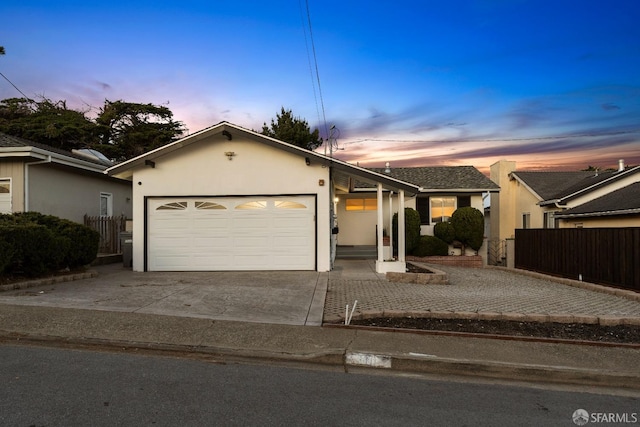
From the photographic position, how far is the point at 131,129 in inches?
1426

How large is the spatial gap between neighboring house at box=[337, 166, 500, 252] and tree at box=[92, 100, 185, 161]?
21109 millimetres

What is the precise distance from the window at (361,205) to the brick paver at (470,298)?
738 centimetres

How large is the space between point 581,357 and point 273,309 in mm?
4890

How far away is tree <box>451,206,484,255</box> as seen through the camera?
62.2ft

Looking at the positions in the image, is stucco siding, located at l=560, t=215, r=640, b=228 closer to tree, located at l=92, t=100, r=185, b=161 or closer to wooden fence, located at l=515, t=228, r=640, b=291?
wooden fence, located at l=515, t=228, r=640, b=291

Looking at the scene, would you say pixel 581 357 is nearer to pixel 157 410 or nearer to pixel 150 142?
pixel 157 410

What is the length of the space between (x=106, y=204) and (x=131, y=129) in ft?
64.0

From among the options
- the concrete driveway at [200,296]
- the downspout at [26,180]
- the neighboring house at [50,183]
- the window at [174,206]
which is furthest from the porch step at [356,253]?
the downspout at [26,180]

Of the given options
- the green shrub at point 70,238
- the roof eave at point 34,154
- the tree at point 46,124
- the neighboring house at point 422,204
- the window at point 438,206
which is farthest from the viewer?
the tree at point 46,124

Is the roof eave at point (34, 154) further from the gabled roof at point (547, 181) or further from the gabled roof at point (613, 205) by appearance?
the gabled roof at point (547, 181)

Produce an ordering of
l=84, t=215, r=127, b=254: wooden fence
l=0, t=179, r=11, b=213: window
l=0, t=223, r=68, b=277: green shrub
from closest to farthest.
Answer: l=0, t=223, r=68, b=277: green shrub → l=0, t=179, r=11, b=213: window → l=84, t=215, r=127, b=254: wooden fence

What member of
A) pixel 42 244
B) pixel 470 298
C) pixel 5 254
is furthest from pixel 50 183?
pixel 470 298

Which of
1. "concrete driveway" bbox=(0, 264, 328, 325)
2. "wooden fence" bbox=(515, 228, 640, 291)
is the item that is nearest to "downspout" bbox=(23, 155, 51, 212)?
"concrete driveway" bbox=(0, 264, 328, 325)

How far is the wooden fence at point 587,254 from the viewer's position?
11.0 metres
